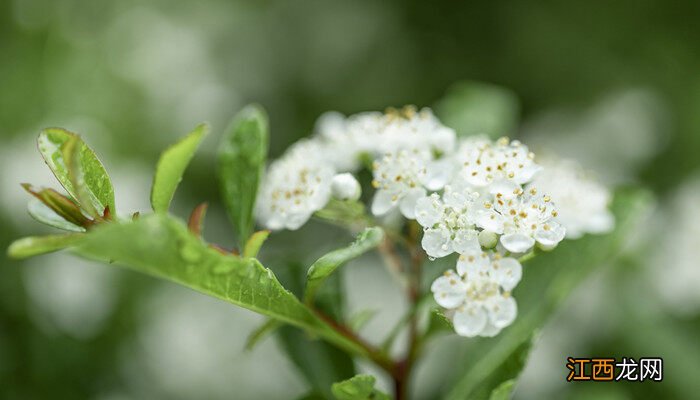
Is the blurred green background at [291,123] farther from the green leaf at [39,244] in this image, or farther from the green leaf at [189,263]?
the green leaf at [39,244]

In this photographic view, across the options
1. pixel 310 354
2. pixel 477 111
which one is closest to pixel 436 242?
pixel 310 354

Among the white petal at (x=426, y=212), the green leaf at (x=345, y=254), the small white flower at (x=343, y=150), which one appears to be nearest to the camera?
the green leaf at (x=345, y=254)

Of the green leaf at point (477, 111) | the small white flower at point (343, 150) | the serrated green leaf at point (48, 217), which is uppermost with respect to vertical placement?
the green leaf at point (477, 111)

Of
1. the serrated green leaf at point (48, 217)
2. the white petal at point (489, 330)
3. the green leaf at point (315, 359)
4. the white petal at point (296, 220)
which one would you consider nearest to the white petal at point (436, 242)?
the white petal at point (489, 330)

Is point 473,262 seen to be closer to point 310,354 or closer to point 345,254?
point 345,254

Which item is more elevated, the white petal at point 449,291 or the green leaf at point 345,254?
the white petal at point 449,291
